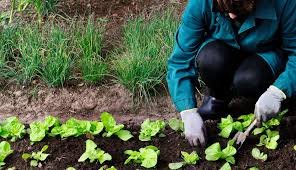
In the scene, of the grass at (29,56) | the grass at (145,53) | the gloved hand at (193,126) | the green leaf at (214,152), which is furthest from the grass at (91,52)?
the green leaf at (214,152)

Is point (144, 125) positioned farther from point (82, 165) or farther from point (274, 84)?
point (274, 84)

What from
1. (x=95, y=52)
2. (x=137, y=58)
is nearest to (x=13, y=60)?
(x=95, y=52)

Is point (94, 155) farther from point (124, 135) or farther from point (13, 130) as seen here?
point (13, 130)

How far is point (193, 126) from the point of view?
2.94 metres

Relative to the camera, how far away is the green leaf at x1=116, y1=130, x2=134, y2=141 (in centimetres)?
312

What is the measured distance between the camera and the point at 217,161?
9.62ft

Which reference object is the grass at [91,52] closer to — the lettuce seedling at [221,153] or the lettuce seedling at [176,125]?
the lettuce seedling at [176,125]

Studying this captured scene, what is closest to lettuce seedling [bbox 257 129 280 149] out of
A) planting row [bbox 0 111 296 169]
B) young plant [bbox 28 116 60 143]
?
planting row [bbox 0 111 296 169]

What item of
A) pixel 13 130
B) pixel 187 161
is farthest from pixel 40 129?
pixel 187 161

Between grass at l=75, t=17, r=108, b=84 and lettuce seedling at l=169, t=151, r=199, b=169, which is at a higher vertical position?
grass at l=75, t=17, r=108, b=84

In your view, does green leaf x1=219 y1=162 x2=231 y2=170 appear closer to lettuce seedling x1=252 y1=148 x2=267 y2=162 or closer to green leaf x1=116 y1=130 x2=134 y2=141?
lettuce seedling x1=252 y1=148 x2=267 y2=162

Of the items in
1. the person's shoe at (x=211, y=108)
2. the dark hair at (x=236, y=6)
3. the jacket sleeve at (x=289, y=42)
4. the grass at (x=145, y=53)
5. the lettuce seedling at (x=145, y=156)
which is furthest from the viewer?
the grass at (x=145, y=53)

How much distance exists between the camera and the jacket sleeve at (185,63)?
2.95 meters

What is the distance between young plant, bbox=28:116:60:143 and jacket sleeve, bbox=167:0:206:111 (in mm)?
690
